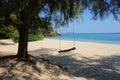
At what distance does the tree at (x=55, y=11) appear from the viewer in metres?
9.89

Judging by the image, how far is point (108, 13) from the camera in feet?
33.8

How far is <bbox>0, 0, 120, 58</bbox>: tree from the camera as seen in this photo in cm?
989

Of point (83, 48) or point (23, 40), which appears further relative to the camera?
point (83, 48)

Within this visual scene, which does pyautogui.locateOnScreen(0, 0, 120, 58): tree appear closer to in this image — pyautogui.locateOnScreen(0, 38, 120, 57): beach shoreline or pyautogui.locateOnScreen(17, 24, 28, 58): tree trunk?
pyautogui.locateOnScreen(17, 24, 28, 58): tree trunk

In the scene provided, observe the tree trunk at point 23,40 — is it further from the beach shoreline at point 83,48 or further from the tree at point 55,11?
the beach shoreline at point 83,48

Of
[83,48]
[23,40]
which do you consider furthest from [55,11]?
[83,48]

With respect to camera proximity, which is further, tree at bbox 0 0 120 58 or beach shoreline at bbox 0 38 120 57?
beach shoreline at bbox 0 38 120 57

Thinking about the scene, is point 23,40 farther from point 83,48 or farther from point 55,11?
point 83,48

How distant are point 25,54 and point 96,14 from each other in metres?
3.68

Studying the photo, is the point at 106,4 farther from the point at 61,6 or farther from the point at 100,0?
the point at 61,6

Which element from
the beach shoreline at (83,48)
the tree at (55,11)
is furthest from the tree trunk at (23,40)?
the beach shoreline at (83,48)

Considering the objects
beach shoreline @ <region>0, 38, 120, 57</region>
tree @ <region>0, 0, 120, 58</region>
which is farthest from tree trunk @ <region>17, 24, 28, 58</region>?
beach shoreline @ <region>0, 38, 120, 57</region>

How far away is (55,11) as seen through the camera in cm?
1119

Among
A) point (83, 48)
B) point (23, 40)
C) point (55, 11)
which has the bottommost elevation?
point (83, 48)
